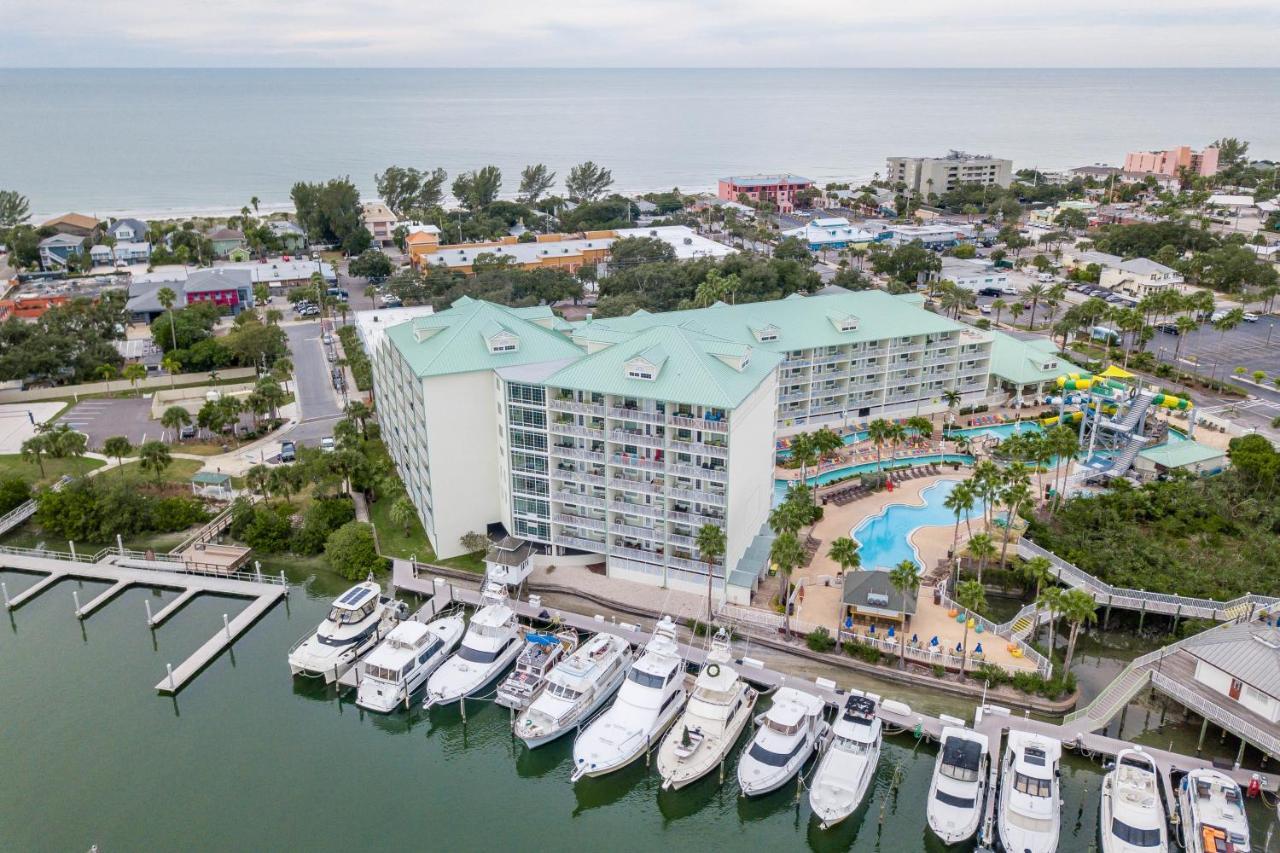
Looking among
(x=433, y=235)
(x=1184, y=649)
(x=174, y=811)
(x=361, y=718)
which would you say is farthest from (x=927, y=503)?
(x=433, y=235)

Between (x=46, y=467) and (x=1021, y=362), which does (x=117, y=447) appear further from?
(x=1021, y=362)

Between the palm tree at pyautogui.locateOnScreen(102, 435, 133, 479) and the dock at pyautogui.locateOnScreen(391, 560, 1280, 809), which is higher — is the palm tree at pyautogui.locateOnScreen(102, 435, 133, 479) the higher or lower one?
the higher one

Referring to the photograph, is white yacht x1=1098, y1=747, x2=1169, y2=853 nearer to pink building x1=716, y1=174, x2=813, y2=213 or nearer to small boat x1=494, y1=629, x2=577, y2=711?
small boat x1=494, y1=629, x2=577, y2=711

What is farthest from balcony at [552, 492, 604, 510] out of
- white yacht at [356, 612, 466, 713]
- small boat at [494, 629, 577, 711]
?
white yacht at [356, 612, 466, 713]

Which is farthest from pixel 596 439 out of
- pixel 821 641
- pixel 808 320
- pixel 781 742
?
pixel 808 320

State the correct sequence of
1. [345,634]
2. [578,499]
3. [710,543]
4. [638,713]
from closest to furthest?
1. [638,713]
2. [710,543]
3. [345,634]
4. [578,499]

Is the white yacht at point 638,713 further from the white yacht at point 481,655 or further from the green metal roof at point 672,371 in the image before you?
the green metal roof at point 672,371

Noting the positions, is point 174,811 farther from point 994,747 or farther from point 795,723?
point 994,747

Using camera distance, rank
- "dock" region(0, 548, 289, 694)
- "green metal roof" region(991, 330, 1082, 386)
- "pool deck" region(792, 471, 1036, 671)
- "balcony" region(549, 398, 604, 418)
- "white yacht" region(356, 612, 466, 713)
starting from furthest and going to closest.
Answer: "green metal roof" region(991, 330, 1082, 386), "dock" region(0, 548, 289, 694), "balcony" region(549, 398, 604, 418), "pool deck" region(792, 471, 1036, 671), "white yacht" region(356, 612, 466, 713)
